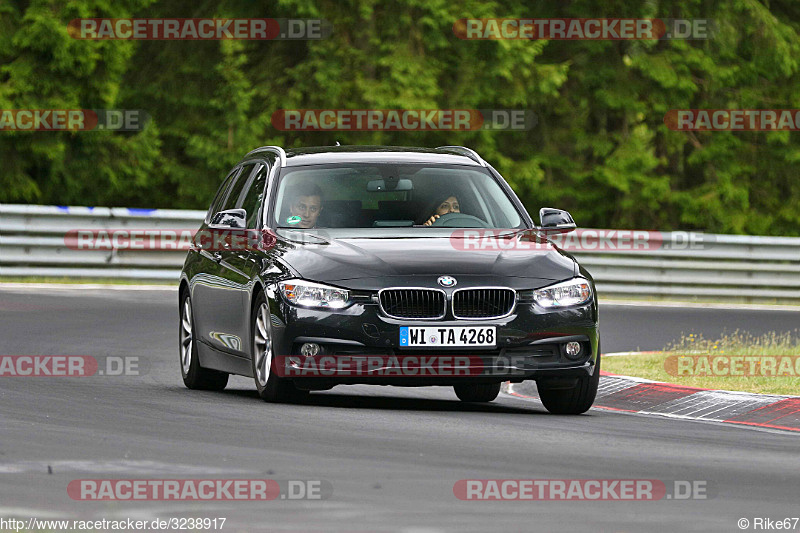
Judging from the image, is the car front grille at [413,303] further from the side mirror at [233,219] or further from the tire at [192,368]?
the tire at [192,368]

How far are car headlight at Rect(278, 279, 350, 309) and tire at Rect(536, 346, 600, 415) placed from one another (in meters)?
1.48

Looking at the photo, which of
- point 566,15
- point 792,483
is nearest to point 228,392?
point 792,483

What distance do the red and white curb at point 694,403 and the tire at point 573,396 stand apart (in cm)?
82

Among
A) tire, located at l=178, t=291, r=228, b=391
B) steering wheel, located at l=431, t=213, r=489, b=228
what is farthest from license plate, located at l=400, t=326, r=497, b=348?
tire, located at l=178, t=291, r=228, b=391

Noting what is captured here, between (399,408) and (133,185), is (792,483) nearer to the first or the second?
(399,408)

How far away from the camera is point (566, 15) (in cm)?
3797

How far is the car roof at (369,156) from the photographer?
13281mm

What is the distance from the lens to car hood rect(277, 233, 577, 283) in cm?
1156

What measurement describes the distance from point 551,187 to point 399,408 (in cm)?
2519

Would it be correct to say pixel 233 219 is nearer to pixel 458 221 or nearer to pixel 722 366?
pixel 458 221

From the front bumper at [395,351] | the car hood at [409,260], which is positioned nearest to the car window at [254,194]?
the car hood at [409,260]

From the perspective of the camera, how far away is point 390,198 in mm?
12914

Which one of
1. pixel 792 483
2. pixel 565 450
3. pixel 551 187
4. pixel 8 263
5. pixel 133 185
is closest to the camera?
pixel 792 483

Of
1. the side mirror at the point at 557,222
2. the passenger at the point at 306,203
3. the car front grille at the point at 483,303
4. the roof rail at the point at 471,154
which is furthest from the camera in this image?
the roof rail at the point at 471,154
